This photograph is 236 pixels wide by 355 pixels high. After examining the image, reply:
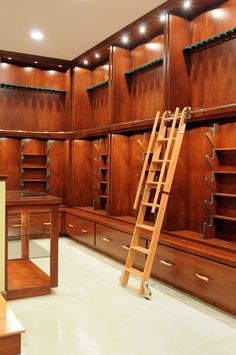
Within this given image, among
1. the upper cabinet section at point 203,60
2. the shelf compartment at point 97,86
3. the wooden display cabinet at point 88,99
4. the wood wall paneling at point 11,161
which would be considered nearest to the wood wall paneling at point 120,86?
the shelf compartment at point 97,86

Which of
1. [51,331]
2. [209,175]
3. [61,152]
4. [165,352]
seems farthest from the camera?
[61,152]

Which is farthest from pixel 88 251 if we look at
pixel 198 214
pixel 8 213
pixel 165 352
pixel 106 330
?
pixel 165 352

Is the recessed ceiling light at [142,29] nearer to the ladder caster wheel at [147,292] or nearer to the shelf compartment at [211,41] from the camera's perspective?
the shelf compartment at [211,41]

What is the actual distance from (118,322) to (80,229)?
3.13m

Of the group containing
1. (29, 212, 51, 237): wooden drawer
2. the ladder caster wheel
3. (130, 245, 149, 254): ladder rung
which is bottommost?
the ladder caster wheel

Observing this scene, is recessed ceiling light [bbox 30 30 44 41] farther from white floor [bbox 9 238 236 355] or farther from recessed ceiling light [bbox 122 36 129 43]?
white floor [bbox 9 238 236 355]

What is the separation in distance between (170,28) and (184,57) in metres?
0.37

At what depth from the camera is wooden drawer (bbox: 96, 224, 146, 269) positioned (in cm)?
457

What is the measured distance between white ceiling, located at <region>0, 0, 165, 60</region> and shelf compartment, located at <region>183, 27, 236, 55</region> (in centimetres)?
65

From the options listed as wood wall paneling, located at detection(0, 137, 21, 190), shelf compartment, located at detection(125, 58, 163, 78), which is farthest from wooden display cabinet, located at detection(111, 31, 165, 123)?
wood wall paneling, located at detection(0, 137, 21, 190)

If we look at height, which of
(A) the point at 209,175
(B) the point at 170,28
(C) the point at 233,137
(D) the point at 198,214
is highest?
(B) the point at 170,28

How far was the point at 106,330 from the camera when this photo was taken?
301cm

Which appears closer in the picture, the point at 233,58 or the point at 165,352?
the point at 165,352

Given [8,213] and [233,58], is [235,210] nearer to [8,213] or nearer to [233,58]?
[233,58]
